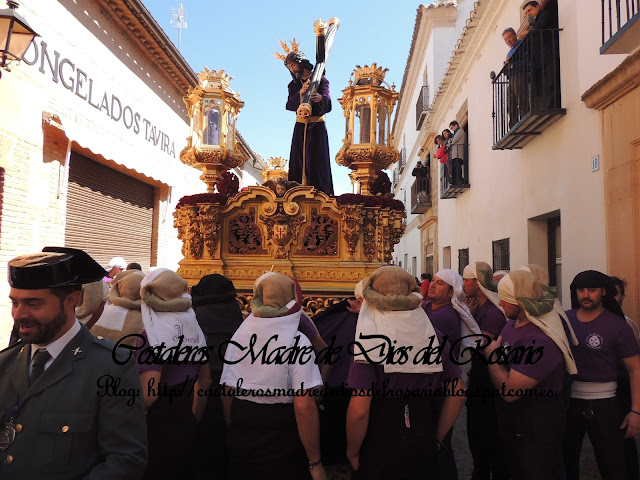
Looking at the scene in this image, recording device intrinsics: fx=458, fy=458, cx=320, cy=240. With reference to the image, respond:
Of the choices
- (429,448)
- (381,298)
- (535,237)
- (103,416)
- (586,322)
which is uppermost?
(535,237)

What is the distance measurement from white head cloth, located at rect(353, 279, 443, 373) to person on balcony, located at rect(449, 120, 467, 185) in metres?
8.99

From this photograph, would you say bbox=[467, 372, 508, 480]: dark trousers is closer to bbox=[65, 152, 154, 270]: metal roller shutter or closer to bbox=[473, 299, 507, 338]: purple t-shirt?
bbox=[473, 299, 507, 338]: purple t-shirt

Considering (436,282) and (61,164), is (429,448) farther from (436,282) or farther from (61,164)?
(61,164)

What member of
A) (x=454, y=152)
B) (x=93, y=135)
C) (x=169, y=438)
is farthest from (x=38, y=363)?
(x=454, y=152)

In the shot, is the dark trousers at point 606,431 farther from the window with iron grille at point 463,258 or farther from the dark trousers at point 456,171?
the dark trousers at point 456,171

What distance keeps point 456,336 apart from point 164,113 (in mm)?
10244

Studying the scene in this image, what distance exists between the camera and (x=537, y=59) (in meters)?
6.41

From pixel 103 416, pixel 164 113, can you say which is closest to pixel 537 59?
pixel 103 416

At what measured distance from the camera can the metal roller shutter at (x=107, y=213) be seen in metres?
7.95

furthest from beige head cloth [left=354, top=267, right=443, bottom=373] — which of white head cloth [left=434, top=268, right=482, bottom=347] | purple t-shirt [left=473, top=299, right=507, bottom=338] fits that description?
purple t-shirt [left=473, top=299, right=507, bottom=338]

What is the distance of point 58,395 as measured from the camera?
1.55 metres

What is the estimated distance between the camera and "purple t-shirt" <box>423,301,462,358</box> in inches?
120

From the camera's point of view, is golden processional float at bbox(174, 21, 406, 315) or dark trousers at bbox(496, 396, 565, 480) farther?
golden processional float at bbox(174, 21, 406, 315)

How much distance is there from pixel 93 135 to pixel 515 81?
6.94m
